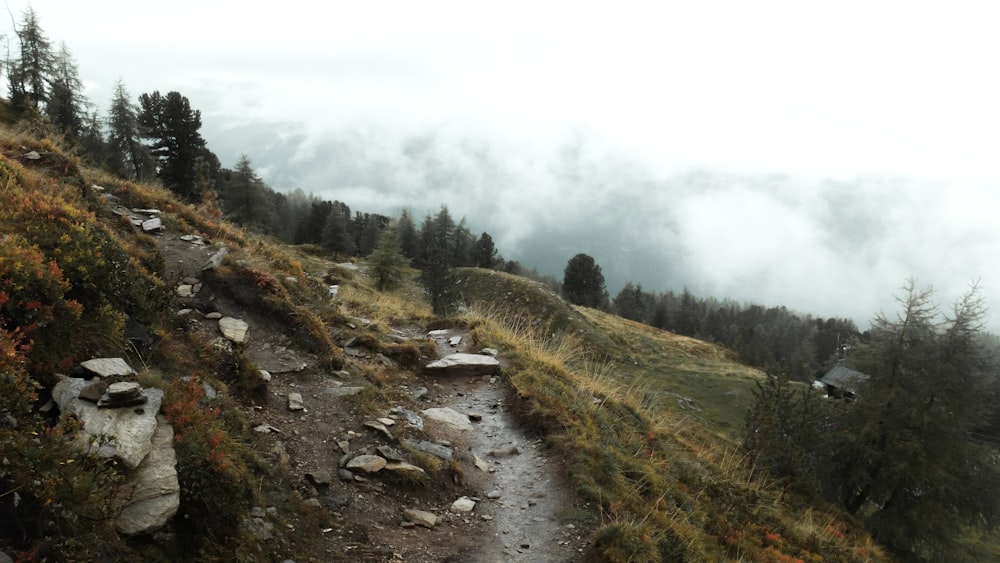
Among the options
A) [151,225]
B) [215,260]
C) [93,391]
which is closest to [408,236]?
[151,225]

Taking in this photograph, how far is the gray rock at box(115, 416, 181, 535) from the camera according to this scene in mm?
3893

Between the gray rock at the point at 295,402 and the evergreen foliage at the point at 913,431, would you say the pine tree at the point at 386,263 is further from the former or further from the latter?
the gray rock at the point at 295,402

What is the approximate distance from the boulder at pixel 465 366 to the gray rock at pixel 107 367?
6.96 m

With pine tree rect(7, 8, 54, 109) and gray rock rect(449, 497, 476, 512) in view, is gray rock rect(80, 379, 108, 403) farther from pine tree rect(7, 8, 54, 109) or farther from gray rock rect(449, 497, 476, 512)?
pine tree rect(7, 8, 54, 109)

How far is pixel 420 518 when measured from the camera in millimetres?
6359

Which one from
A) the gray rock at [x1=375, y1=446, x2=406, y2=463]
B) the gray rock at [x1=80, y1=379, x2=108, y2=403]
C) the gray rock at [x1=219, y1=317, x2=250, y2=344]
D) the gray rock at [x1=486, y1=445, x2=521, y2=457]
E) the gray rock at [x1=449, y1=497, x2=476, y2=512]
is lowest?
the gray rock at [x1=486, y1=445, x2=521, y2=457]

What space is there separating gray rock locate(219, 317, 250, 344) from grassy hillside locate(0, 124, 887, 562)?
31.7 inches

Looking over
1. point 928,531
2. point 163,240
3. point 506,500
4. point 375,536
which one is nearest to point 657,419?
point 506,500

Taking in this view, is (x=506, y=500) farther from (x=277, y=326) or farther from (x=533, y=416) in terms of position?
(x=277, y=326)

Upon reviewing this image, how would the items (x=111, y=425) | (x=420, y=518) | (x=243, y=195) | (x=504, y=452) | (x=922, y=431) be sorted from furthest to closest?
(x=243, y=195) < (x=922, y=431) < (x=504, y=452) < (x=420, y=518) < (x=111, y=425)

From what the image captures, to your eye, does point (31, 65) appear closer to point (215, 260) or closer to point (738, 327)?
point (215, 260)

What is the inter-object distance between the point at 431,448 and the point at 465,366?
4.06 metres

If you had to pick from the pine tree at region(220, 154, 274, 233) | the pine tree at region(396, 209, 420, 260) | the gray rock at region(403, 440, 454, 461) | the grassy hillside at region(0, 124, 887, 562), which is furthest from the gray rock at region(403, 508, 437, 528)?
the pine tree at region(396, 209, 420, 260)

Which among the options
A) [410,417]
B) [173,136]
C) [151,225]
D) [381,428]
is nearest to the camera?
[381,428]
